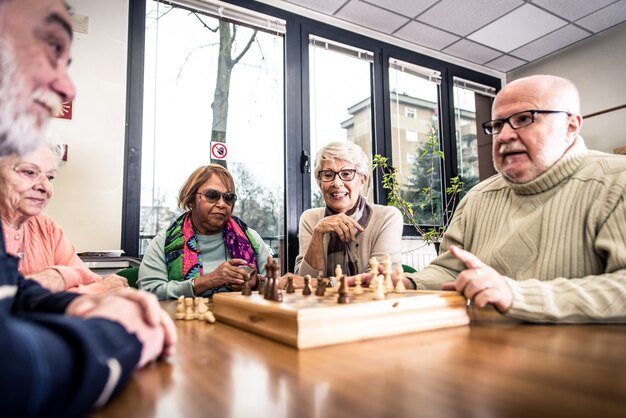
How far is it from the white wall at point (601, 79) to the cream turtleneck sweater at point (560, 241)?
371 centimetres

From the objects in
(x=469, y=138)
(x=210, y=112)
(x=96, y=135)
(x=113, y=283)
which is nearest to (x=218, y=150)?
(x=210, y=112)

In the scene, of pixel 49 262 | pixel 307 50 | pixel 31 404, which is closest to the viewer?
pixel 31 404

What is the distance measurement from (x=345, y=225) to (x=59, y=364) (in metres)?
1.82

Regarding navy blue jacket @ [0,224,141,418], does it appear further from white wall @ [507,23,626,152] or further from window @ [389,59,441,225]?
white wall @ [507,23,626,152]

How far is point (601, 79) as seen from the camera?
4.61m

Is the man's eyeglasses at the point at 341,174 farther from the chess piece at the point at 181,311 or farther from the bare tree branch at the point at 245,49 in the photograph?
the bare tree branch at the point at 245,49

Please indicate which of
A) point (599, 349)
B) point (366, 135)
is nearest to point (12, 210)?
point (599, 349)

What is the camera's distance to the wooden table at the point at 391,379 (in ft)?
1.47

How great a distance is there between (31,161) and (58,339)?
1609mm

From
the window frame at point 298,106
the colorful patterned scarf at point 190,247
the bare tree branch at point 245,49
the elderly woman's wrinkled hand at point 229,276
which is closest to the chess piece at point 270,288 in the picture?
the elderly woman's wrinkled hand at point 229,276

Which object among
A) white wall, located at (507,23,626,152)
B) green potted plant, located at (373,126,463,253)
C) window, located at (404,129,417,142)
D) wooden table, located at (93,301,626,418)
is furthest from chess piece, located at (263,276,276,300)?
white wall, located at (507,23,626,152)

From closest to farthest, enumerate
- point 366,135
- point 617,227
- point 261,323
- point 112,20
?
point 261,323 < point 617,227 < point 112,20 < point 366,135

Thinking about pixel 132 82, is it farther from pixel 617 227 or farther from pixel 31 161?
pixel 617 227

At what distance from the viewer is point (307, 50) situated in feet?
13.5
